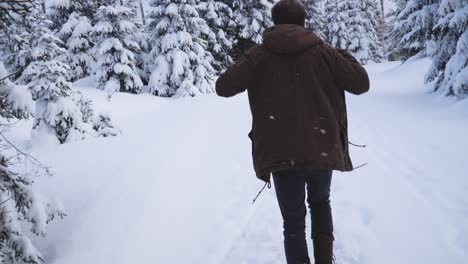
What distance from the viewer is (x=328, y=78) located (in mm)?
2746

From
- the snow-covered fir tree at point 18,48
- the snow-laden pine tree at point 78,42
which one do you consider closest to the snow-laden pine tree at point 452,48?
the snow-covered fir tree at point 18,48

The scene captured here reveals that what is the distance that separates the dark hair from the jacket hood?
0.10 meters

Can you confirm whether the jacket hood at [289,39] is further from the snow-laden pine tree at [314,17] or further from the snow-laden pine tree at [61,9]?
the snow-laden pine tree at [314,17]

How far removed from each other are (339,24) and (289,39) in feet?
134

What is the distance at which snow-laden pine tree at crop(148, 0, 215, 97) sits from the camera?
20.8 m

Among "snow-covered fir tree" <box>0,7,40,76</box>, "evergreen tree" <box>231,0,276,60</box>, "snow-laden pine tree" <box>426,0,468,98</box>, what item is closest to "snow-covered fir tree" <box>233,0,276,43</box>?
"evergreen tree" <box>231,0,276,60</box>

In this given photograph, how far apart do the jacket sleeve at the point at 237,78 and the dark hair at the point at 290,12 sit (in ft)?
1.35

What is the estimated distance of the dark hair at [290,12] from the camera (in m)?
2.81

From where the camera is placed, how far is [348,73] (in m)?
2.71

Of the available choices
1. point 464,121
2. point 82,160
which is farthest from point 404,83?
point 82,160

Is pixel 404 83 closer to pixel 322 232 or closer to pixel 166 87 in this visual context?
pixel 166 87

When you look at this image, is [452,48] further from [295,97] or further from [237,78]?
[237,78]

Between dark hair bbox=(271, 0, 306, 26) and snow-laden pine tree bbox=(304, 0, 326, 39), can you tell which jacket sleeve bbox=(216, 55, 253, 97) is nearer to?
dark hair bbox=(271, 0, 306, 26)

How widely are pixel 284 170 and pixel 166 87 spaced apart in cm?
1934
